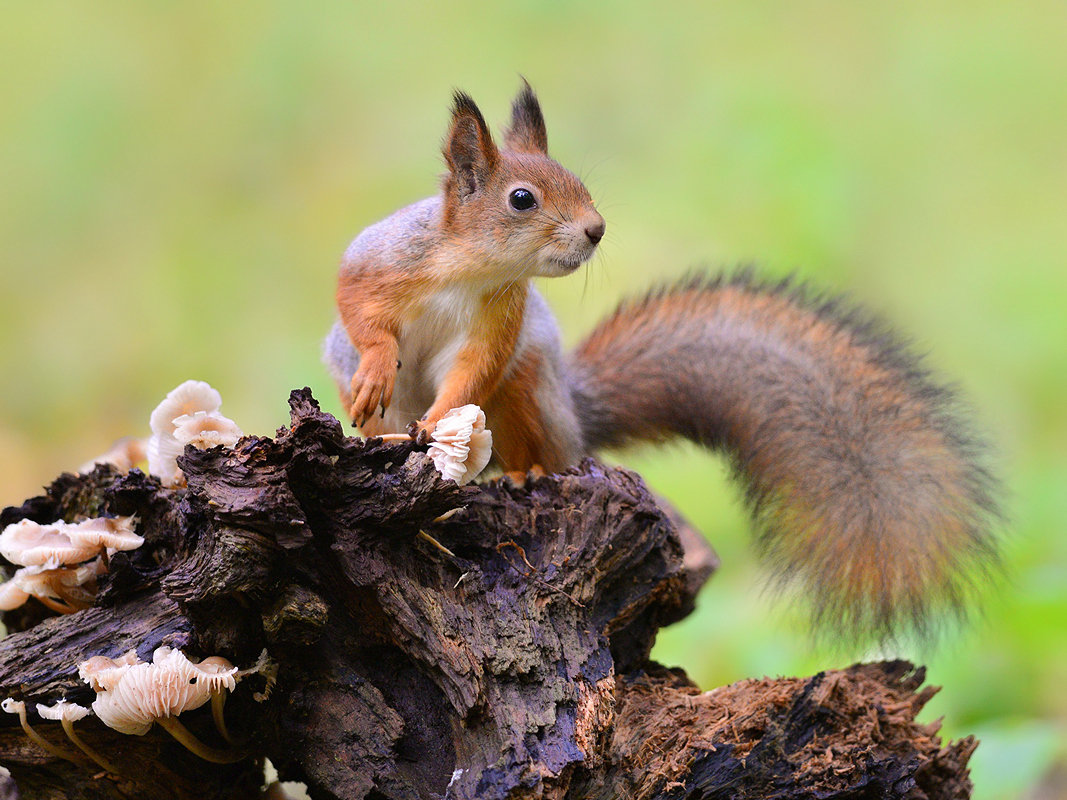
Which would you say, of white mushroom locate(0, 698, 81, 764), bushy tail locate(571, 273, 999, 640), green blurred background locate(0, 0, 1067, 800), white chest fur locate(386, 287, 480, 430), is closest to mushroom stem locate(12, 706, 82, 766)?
white mushroom locate(0, 698, 81, 764)

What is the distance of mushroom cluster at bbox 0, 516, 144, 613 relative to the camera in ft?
4.55

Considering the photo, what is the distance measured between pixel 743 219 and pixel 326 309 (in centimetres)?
150

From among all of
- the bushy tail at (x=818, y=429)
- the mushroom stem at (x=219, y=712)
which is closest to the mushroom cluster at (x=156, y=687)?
the mushroom stem at (x=219, y=712)

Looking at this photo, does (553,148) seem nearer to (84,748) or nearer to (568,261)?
(568,261)

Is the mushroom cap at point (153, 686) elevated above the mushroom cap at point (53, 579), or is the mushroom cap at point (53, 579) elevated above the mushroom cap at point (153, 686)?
the mushroom cap at point (53, 579)

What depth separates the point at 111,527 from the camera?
4.73ft

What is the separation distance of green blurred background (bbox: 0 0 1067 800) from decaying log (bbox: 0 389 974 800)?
66.2 inches

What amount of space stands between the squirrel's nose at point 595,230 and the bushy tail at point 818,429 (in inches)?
21.9

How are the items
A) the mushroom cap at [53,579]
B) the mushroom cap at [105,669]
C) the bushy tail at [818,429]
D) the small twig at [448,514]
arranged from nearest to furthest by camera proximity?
the mushroom cap at [105,669] → the small twig at [448,514] → the mushroom cap at [53,579] → the bushy tail at [818,429]

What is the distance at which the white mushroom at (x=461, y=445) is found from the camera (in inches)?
51.9

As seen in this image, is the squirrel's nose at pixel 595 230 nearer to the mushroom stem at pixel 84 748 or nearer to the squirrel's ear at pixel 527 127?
the squirrel's ear at pixel 527 127

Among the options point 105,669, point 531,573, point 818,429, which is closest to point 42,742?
point 105,669

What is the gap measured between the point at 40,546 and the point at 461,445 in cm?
63

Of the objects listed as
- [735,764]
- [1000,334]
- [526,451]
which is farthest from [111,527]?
[1000,334]
